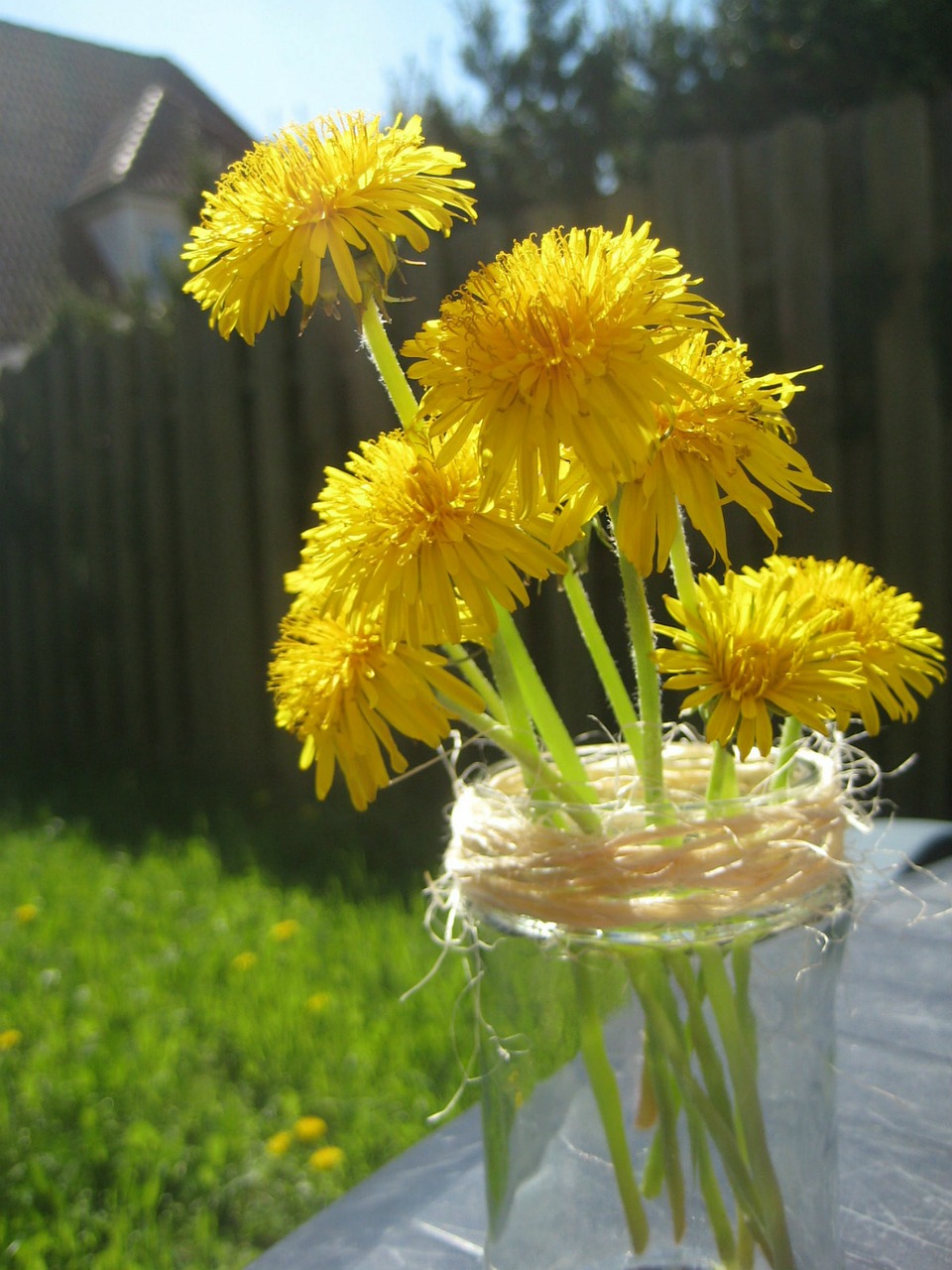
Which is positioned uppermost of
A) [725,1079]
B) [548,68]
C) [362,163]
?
[548,68]

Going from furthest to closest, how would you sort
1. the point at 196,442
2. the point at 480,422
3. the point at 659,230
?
the point at 196,442 < the point at 659,230 < the point at 480,422

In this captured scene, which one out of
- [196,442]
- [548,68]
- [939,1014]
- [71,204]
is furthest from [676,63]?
[939,1014]

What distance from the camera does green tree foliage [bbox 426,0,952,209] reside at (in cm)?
685

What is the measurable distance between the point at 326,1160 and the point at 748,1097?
1.11m

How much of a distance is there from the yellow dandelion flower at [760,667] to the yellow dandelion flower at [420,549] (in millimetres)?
74

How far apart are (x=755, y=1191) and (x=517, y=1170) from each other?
5.4 inches

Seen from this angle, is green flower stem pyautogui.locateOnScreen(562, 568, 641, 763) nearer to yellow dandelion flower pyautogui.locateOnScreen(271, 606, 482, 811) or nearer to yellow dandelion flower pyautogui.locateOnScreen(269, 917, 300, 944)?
yellow dandelion flower pyautogui.locateOnScreen(271, 606, 482, 811)

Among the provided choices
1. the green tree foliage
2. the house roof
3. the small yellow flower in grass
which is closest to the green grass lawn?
the small yellow flower in grass

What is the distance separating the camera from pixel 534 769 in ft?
1.88

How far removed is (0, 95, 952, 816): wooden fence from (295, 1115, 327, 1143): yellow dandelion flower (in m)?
1.26

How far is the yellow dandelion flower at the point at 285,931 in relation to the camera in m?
2.16

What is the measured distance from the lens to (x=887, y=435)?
2279 millimetres

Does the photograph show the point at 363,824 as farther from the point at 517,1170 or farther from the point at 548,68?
the point at 548,68

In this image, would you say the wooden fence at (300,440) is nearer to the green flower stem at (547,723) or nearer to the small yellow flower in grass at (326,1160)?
the small yellow flower in grass at (326,1160)
